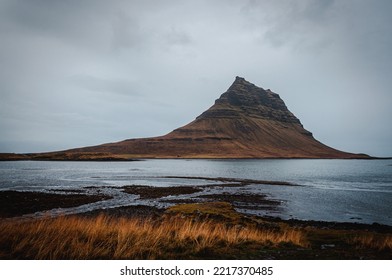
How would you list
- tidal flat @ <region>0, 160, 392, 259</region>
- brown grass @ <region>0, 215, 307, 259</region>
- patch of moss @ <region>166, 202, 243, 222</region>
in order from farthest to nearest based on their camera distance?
patch of moss @ <region>166, 202, 243, 222</region>
tidal flat @ <region>0, 160, 392, 259</region>
brown grass @ <region>0, 215, 307, 259</region>

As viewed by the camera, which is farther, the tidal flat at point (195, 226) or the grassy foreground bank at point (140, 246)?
the tidal flat at point (195, 226)

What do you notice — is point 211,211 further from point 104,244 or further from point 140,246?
point 104,244

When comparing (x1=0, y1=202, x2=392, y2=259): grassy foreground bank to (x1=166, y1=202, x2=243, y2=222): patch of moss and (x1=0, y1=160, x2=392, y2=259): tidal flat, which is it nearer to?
(x1=0, y1=160, x2=392, y2=259): tidal flat

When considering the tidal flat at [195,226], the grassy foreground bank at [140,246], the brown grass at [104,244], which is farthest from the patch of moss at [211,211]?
the brown grass at [104,244]

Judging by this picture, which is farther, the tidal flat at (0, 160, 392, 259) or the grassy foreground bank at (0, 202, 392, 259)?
the tidal flat at (0, 160, 392, 259)

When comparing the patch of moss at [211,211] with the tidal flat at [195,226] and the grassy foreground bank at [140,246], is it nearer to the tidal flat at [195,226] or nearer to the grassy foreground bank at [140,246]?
the tidal flat at [195,226]

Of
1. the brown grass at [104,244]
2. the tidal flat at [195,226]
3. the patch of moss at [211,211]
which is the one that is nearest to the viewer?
the brown grass at [104,244]

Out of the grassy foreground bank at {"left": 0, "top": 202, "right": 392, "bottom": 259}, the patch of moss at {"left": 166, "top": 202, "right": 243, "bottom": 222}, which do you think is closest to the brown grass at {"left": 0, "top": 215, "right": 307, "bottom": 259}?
the grassy foreground bank at {"left": 0, "top": 202, "right": 392, "bottom": 259}

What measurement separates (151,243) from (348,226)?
1795 cm

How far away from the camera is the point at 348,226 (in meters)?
19.5

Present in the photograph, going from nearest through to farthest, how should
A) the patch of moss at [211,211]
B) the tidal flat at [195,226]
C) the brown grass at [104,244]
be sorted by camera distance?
the brown grass at [104,244] → the tidal flat at [195,226] → the patch of moss at [211,211]

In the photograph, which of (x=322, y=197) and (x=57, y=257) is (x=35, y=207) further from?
(x=322, y=197)

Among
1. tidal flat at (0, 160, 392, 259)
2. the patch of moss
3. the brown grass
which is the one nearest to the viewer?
the brown grass

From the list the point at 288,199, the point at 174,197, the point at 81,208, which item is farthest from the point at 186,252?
the point at 288,199
